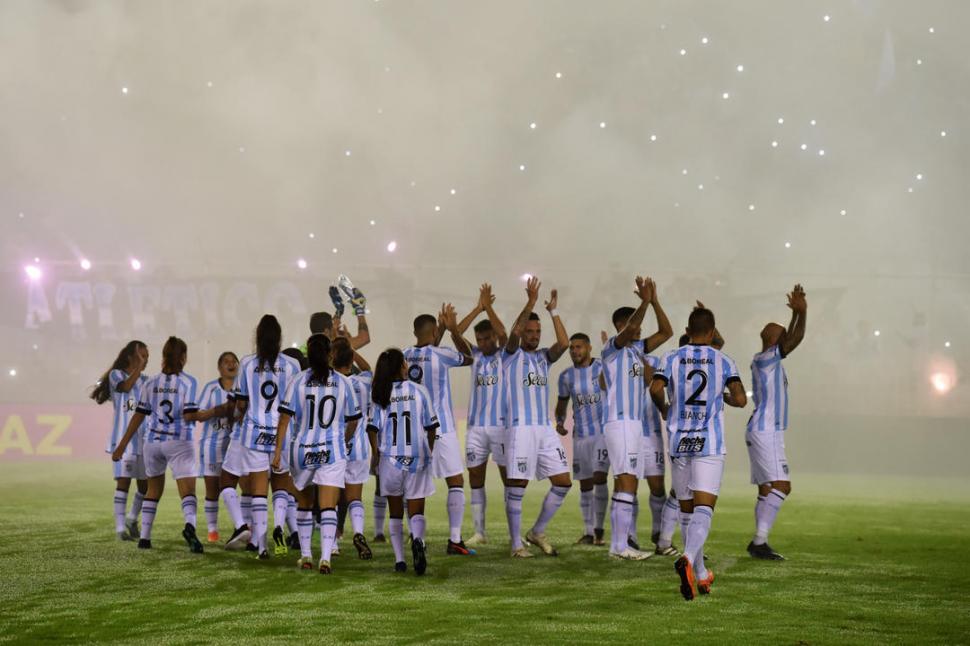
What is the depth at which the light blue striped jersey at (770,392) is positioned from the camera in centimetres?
1030

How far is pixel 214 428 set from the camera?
1140cm

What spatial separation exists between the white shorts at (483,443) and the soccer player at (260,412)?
6.48ft

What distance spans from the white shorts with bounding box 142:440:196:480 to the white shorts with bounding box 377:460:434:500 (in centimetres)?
268

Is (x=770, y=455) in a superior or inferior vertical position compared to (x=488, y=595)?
superior

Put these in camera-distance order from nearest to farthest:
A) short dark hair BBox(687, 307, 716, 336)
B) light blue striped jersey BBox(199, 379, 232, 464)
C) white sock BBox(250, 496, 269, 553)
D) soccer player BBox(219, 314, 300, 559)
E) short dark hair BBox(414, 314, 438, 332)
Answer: short dark hair BBox(687, 307, 716, 336), soccer player BBox(219, 314, 300, 559), white sock BBox(250, 496, 269, 553), short dark hair BBox(414, 314, 438, 332), light blue striped jersey BBox(199, 379, 232, 464)

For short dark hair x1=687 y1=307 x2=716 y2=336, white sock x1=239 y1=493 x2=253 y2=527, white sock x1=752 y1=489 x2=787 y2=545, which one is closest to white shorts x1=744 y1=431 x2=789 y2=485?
white sock x1=752 y1=489 x2=787 y2=545

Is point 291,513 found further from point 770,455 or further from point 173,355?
point 770,455

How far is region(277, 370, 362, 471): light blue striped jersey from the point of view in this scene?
8.88 m

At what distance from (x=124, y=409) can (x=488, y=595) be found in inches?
228

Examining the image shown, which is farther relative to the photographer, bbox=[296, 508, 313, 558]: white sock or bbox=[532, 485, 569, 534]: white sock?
bbox=[532, 485, 569, 534]: white sock

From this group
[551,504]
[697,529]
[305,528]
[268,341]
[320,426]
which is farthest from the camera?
[551,504]

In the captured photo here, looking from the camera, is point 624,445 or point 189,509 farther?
point 189,509

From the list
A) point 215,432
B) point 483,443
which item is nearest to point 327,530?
point 483,443

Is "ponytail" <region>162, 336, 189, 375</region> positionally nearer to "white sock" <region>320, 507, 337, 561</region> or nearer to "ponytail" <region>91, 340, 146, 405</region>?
"ponytail" <region>91, 340, 146, 405</region>
